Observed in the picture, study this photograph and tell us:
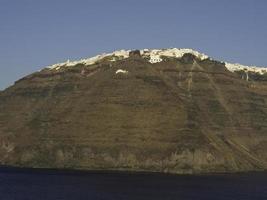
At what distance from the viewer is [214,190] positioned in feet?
647

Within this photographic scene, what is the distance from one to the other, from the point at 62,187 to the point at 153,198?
3584 cm

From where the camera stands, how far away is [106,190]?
190 meters

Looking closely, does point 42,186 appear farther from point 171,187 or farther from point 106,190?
point 171,187

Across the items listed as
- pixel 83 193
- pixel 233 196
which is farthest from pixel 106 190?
pixel 233 196

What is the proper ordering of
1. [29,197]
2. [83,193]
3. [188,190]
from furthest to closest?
[188,190] < [83,193] < [29,197]

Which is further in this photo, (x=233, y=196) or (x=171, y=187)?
(x=171, y=187)

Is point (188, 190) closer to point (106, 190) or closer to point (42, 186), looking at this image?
point (106, 190)

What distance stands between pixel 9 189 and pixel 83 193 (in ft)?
73.5

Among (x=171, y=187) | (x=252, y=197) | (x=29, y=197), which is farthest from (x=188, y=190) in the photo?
(x=29, y=197)

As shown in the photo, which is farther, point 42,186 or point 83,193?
point 42,186

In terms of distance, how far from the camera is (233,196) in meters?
187

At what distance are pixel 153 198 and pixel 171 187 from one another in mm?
29062

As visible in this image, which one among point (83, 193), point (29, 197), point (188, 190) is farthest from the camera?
point (188, 190)

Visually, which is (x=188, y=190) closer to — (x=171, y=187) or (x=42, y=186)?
(x=171, y=187)
